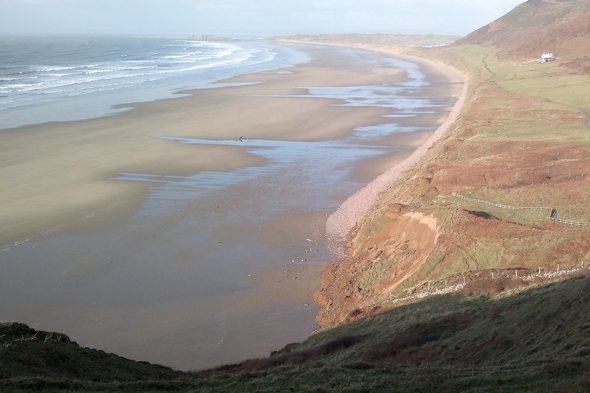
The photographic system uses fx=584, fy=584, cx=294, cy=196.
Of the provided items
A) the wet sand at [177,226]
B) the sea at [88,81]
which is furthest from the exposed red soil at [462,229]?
the sea at [88,81]

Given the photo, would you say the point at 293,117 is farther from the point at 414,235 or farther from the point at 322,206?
the point at 414,235

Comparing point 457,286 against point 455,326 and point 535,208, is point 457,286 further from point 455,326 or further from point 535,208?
point 535,208

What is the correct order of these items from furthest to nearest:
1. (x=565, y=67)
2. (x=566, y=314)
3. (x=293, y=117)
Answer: (x=565, y=67), (x=293, y=117), (x=566, y=314)

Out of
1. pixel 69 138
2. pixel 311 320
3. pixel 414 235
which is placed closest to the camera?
pixel 311 320

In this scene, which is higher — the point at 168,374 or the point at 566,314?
the point at 566,314

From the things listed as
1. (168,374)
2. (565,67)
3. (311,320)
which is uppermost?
(565,67)

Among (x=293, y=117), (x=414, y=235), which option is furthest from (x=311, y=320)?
(x=293, y=117)

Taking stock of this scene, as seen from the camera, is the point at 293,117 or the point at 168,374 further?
the point at 293,117

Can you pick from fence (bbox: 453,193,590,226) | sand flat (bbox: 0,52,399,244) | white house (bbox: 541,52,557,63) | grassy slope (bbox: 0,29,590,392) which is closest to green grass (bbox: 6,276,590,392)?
grassy slope (bbox: 0,29,590,392)

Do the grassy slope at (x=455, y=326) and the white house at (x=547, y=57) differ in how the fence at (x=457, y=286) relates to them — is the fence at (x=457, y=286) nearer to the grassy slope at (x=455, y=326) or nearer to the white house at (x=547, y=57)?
the grassy slope at (x=455, y=326)

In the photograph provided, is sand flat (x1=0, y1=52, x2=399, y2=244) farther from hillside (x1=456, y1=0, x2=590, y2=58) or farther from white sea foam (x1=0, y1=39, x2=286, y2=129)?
hillside (x1=456, y1=0, x2=590, y2=58)
